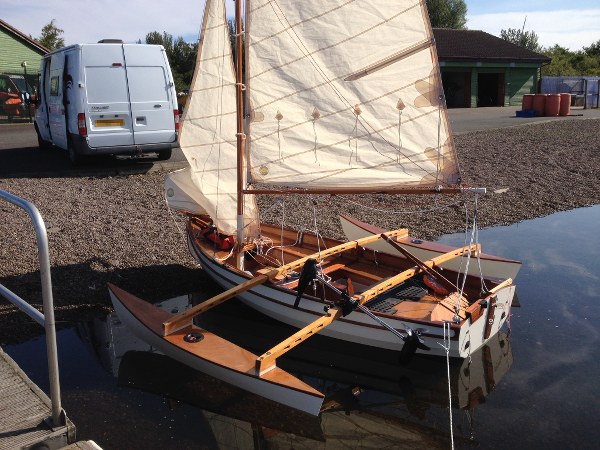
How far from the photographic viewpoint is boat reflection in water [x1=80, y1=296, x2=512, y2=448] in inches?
200

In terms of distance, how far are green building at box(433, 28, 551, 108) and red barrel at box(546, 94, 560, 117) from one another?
973 centimetres

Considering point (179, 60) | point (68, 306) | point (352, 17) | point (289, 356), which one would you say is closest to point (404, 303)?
point (289, 356)

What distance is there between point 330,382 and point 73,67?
10424mm

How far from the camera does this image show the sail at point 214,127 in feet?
24.0

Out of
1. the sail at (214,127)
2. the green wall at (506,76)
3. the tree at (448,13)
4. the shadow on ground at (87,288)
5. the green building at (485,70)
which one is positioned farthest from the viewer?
the tree at (448,13)

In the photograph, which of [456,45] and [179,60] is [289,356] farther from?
[179,60]

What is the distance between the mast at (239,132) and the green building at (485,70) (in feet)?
115

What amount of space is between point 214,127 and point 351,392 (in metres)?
3.79

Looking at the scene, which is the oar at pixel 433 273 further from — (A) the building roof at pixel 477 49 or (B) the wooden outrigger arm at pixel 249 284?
(A) the building roof at pixel 477 49

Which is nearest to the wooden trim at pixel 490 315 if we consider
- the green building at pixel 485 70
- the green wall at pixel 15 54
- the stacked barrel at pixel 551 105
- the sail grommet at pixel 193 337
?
the sail grommet at pixel 193 337

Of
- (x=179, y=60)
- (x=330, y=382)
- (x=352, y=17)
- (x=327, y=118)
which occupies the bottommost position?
(x=330, y=382)

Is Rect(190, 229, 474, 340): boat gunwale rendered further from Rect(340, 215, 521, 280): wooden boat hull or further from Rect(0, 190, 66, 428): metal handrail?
Rect(0, 190, 66, 428): metal handrail

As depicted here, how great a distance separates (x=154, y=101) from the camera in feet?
45.3

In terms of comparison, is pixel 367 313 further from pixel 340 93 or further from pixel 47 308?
pixel 47 308
